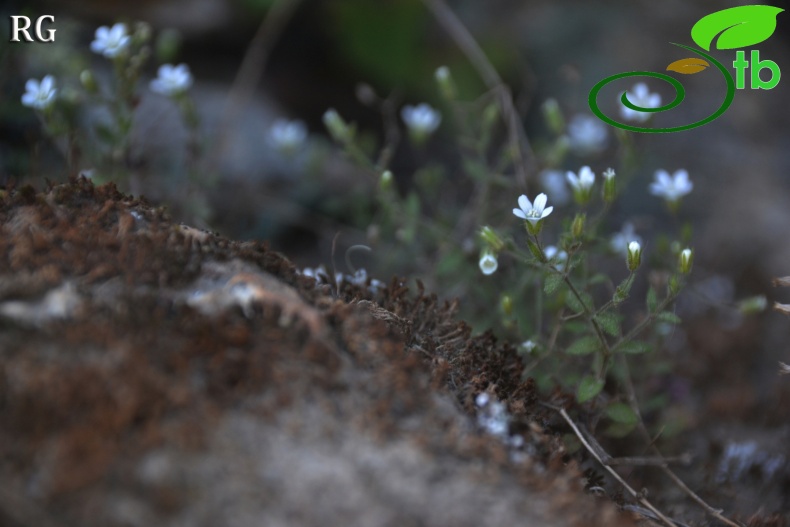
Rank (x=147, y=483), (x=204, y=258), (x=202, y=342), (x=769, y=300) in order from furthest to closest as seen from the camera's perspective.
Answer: (x=769, y=300), (x=204, y=258), (x=202, y=342), (x=147, y=483)

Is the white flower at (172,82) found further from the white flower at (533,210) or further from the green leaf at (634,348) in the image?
the green leaf at (634,348)

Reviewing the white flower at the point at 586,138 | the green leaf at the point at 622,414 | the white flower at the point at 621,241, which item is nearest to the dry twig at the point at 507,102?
the white flower at the point at 586,138

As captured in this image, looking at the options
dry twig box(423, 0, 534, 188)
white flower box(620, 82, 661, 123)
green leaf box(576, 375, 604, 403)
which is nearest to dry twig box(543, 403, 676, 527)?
green leaf box(576, 375, 604, 403)

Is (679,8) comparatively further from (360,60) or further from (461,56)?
(360,60)

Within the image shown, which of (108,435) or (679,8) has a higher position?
(679,8)

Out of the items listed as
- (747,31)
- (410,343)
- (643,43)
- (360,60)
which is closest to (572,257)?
(410,343)
